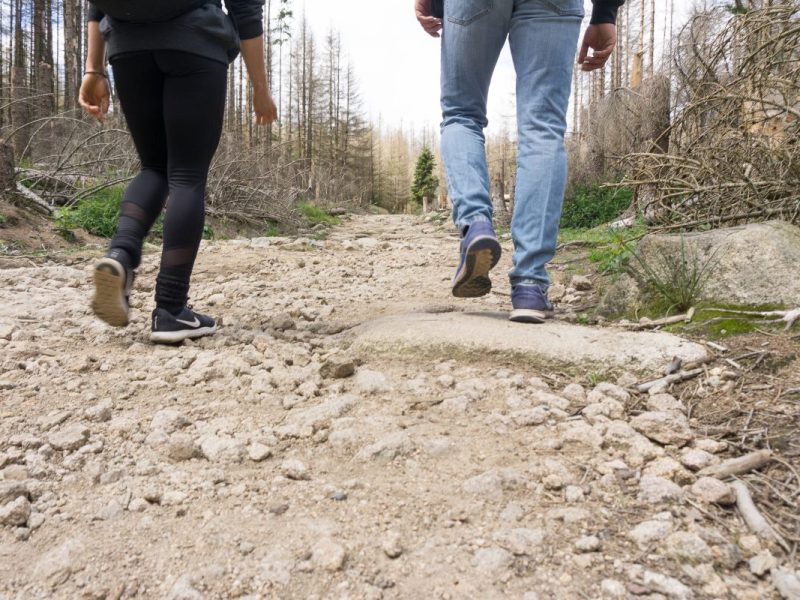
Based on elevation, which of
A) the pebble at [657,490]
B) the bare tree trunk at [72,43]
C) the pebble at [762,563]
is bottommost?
the pebble at [762,563]

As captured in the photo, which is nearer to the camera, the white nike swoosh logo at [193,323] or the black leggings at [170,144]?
the black leggings at [170,144]

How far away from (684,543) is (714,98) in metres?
2.18

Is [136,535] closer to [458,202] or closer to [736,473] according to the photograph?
[736,473]

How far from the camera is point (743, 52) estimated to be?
8.61ft

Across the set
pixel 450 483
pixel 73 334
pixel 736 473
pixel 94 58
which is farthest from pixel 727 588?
pixel 94 58

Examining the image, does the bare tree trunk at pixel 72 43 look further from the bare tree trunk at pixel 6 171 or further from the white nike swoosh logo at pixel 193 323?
the white nike swoosh logo at pixel 193 323

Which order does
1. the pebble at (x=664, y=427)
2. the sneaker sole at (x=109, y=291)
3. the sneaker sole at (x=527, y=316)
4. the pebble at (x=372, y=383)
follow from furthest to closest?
the sneaker sole at (x=527, y=316)
the sneaker sole at (x=109, y=291)
the pebble at (x=372, y=383)
the pebble at (x=664, y=427)

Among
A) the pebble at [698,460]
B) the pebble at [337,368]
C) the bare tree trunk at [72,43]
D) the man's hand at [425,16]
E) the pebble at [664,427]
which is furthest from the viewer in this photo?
the bare tree trunk at [72,43]

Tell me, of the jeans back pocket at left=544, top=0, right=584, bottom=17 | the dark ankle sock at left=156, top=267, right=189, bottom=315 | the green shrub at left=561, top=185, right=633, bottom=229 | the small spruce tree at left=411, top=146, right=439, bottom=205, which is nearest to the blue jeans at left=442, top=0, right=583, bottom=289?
the jeans back pocket at left=544, top=0, right=584, bottom=17

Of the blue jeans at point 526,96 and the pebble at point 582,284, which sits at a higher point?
the blue jeans at point 526,96

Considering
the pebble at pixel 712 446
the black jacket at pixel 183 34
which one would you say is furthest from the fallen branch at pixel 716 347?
the black jacket at pixel 183 34

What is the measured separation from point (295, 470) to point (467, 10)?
1697mm

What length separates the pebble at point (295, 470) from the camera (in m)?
1.18

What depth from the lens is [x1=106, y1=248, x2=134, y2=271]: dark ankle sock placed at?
189cm
